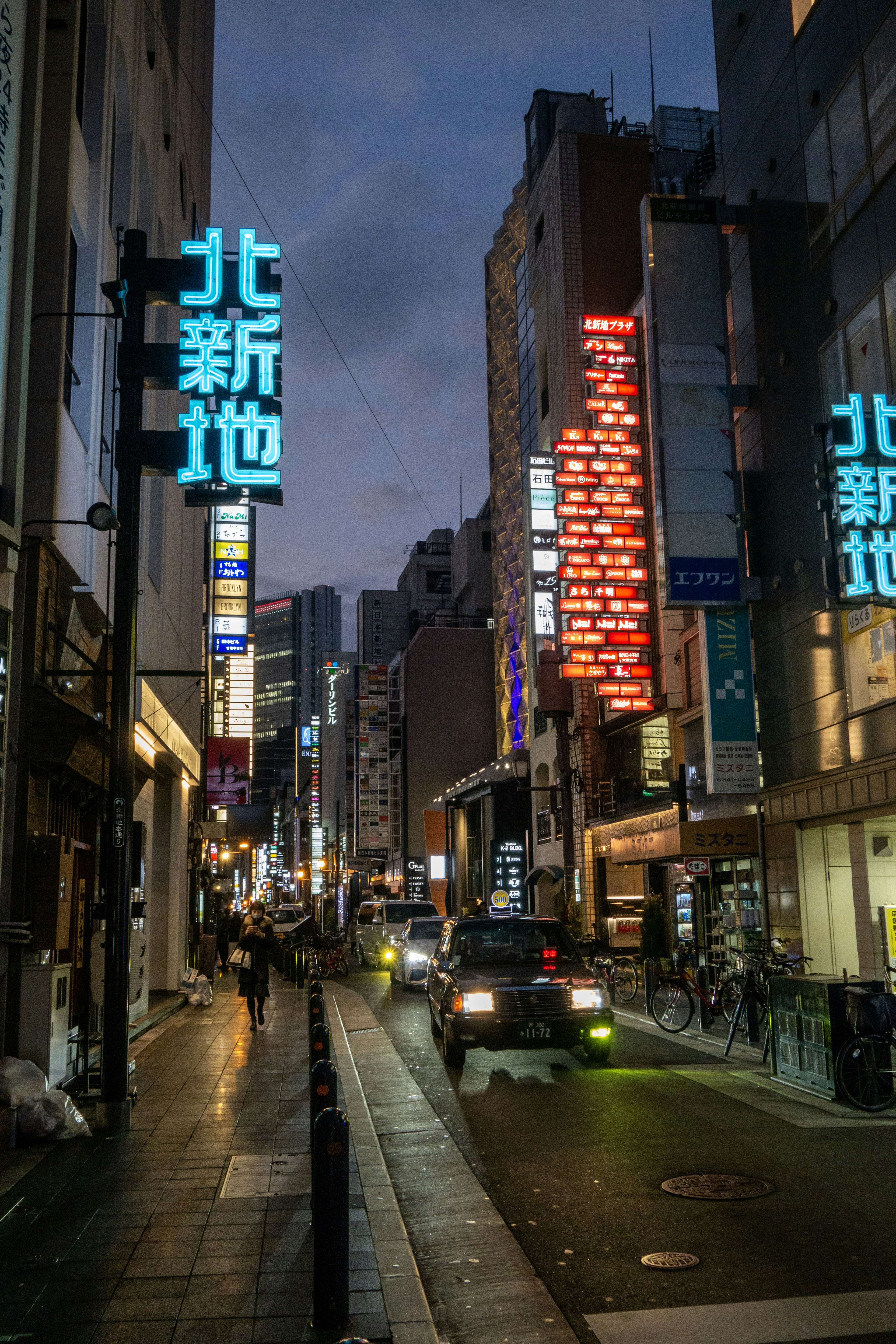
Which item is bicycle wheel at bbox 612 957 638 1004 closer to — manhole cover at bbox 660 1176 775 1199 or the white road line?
manhole cover at bbox 660 1176 775 1199

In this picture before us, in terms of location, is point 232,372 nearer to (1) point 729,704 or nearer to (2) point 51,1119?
(2) point 51,1119

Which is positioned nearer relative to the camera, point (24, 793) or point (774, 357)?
point (24, 793)

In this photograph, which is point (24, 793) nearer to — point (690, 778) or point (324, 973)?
point (690, 778)

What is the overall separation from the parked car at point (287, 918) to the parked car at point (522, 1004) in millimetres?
28220

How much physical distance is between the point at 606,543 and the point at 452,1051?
17783mm

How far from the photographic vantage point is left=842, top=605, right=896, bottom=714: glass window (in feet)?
50.5

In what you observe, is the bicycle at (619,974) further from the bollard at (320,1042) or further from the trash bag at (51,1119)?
the bollard at (320,1042)

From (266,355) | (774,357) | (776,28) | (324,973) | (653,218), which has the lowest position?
(324,973)

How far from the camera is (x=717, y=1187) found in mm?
7352

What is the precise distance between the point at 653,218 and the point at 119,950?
56.9ft

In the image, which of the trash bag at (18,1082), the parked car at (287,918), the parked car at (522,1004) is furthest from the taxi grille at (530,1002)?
the parked car at (287,918)

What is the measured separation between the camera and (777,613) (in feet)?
63.6

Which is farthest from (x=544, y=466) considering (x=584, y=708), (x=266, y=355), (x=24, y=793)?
(x=24, y=793)

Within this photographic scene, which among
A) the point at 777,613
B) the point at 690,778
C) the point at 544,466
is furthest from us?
the point at 544,466
